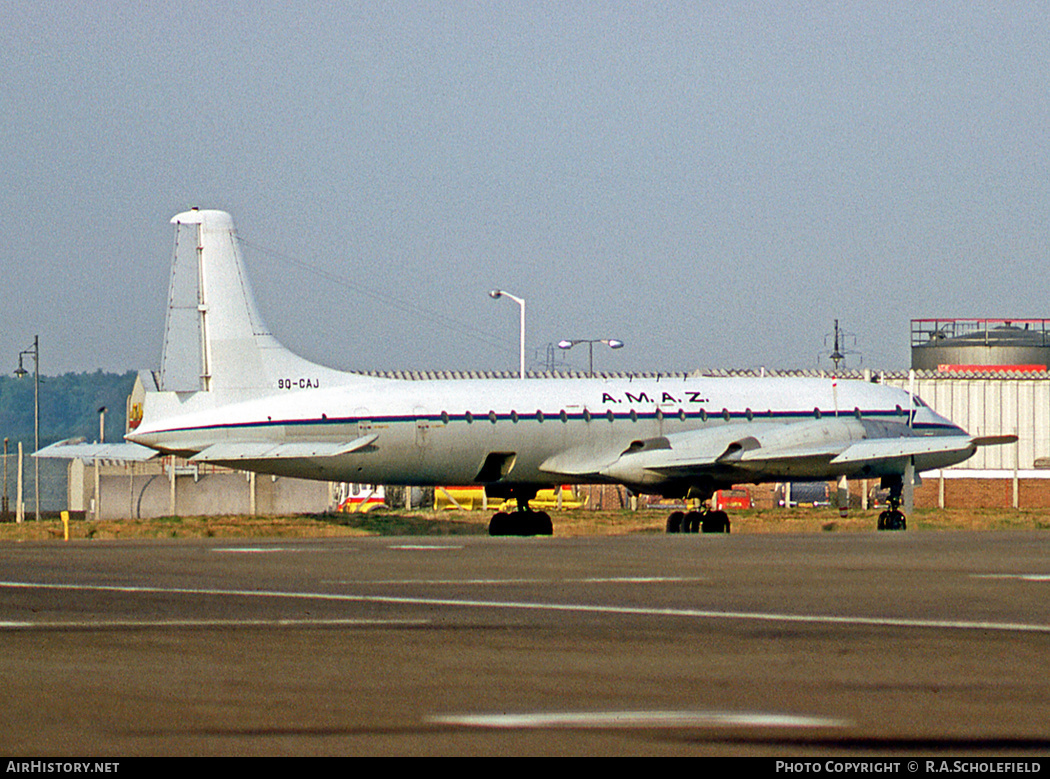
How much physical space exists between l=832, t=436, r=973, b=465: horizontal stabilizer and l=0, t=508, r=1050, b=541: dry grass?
2649 millimetres

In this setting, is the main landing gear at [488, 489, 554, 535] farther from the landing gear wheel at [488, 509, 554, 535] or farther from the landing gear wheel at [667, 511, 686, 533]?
the landing gear wheel at [667, 511, 686, 533]

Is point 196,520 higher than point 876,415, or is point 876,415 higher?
point 876,415

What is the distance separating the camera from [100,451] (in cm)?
4859

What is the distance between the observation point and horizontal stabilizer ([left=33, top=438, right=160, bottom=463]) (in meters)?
46.2

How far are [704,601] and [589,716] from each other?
346 inches

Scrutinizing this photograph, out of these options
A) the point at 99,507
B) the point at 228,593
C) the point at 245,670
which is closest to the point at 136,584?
the point at 228,593

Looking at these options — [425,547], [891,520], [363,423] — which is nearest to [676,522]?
[891,520]

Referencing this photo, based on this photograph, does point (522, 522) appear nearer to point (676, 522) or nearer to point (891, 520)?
point (676, 522)

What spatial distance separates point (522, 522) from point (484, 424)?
3.89 meters

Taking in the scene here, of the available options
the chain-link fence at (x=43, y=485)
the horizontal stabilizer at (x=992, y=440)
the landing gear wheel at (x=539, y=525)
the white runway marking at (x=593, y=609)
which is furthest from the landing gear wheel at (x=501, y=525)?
the chain-link fence at (x=43, y=485)

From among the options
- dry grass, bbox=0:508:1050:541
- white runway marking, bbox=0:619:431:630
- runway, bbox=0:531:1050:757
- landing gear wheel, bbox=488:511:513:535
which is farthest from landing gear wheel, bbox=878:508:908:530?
white runway marking, bbox=0:619:431:630

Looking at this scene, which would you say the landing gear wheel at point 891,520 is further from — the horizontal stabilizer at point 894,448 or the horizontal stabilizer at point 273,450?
the horizontal stabilizer at point 273,450

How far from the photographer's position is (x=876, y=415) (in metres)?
50.7

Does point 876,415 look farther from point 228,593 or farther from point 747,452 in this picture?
point 228,593
